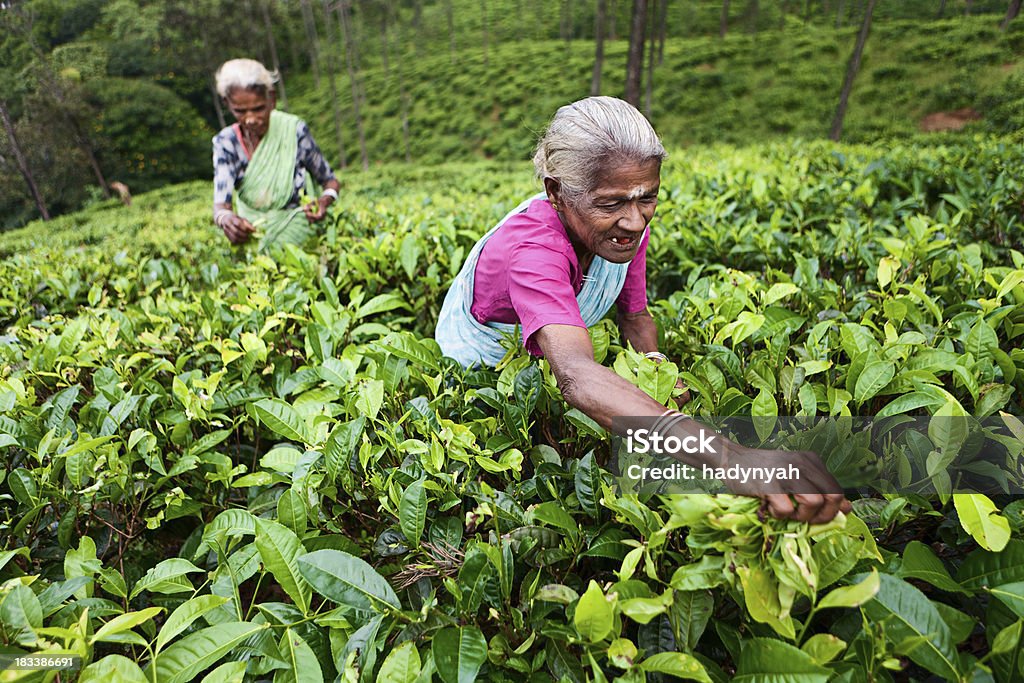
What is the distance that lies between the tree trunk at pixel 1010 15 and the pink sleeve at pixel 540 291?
2379 cm

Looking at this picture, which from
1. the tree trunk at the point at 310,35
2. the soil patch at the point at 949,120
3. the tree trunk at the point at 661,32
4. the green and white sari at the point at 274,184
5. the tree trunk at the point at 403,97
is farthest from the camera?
the tree trunk at the point at 310,35

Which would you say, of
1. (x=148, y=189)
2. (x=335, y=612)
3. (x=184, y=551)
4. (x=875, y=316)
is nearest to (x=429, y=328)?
(x=184, y=551)

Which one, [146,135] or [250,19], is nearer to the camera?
[146,135]

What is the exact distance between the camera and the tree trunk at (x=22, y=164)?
8.79 meters

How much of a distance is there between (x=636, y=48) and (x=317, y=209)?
7100mm

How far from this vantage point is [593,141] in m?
1.42

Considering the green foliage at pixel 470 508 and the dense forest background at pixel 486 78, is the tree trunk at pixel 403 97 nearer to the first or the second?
the dense forest background at pixel 486 78

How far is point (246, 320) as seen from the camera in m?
2.25

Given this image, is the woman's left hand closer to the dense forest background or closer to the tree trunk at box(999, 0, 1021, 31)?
the dense forest background

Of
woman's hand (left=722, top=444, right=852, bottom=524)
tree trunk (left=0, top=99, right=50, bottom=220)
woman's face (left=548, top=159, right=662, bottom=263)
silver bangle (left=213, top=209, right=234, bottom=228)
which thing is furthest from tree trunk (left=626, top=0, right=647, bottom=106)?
tree trunk (left=0, top=99, right=50, bottom=220)

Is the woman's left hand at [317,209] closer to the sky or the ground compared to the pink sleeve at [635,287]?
closer to the ground

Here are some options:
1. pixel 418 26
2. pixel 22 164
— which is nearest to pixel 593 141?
pixel 22 164

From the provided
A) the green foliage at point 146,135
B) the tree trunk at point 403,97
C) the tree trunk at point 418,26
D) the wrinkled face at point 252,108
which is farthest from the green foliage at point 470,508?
the tree trunk at point 418,26

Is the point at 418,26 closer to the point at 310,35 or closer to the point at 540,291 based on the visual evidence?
the point at 310,35
